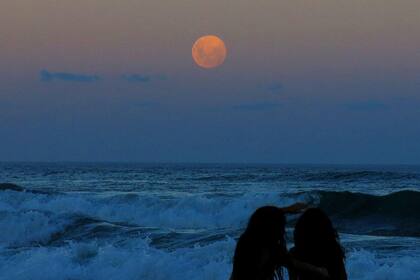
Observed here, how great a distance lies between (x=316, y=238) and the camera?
473 cm

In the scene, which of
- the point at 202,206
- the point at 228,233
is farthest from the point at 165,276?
the point at 202,206

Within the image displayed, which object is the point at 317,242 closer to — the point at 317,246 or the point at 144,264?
the point at 317,246

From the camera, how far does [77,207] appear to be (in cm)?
3038

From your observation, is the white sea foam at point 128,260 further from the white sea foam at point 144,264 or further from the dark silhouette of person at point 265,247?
the dark silhouette of person at point 265,247

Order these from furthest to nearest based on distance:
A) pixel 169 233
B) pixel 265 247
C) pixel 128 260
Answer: pixel 169 233, pixel 128 260, pixel 265 247

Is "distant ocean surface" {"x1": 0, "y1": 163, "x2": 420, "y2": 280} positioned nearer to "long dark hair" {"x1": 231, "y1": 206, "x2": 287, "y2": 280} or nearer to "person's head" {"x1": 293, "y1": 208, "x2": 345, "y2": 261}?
"person's head" {"x1": 293, "y1": 208, "x2": 345, "y2": 261}

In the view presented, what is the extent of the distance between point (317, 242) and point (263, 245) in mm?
443

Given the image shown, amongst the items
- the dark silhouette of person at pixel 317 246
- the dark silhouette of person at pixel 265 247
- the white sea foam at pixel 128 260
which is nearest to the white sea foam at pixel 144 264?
the white sea foam at pixel 128 260

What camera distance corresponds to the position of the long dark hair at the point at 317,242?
15.4ft

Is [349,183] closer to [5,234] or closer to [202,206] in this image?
[202,206]

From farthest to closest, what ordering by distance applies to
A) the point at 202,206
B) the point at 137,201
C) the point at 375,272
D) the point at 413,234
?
the point at 137,201, the point at 202,206, the point at 413,234, the point at 375,272

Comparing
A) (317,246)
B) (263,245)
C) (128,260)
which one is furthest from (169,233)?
(263,245)

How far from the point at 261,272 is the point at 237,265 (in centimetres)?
18

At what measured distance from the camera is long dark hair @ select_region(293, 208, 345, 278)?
4.69 m
